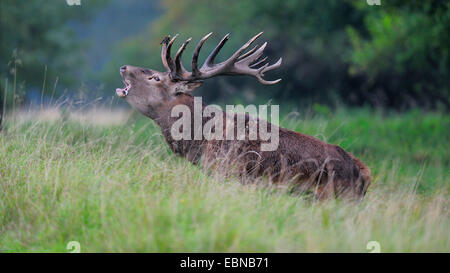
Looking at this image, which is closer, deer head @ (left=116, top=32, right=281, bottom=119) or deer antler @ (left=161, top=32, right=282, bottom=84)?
deer head @ (left=116, top=32, right=281, bottom=119)

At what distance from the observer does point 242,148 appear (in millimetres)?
7059

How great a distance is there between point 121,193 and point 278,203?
1.58 meters

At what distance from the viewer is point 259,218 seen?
551 cm

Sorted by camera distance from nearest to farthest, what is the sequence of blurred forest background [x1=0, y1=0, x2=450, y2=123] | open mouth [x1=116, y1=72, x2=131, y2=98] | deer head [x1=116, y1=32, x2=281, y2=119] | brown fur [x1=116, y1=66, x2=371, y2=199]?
brown fur [x1=116, y1=66, x2=371, y2=199], open mouth [x1=116, y1=72, x2=131, y2=98], deer head [x1=116, y1=32, x2=281, y2=119], blurred forest background [x1=0, y1=0, x2=450, y2=123]

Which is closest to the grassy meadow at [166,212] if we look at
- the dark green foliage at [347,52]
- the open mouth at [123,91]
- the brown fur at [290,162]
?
the brown fur at [290,162]

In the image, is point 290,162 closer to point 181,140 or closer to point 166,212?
point 181,140

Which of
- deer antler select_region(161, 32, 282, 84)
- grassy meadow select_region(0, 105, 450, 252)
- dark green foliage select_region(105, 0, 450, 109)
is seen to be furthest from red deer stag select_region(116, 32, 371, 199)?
dark green foliage select_region(105, 0, 450, 109)

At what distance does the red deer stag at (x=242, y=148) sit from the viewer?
22.4ft

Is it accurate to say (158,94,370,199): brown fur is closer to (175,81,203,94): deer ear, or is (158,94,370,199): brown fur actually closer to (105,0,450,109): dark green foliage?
(175,81,203,94): deer ear

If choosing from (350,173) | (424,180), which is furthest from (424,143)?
(350,173)

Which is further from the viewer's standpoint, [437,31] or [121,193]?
[437,31]

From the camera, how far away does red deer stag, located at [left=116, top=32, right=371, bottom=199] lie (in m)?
6.81

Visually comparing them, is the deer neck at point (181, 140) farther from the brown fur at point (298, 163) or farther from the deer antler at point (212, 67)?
the deer antler at point (212, 67)
